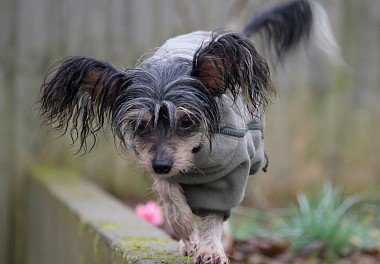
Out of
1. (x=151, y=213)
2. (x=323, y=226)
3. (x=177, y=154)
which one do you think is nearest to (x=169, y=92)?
(x=177, y=154)

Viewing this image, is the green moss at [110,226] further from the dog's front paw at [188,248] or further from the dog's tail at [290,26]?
the dog's tail at [290,26]

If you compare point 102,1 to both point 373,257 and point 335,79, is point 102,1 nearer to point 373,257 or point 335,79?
point 335,79

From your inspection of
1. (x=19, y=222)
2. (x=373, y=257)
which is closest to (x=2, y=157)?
(x=19, y=222)

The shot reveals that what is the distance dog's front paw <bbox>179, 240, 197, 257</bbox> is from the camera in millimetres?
3744

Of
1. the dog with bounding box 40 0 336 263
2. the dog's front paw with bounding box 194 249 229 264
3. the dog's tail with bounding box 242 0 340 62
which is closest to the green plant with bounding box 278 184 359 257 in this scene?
the dog's tail with bounding box 242 0 340 62

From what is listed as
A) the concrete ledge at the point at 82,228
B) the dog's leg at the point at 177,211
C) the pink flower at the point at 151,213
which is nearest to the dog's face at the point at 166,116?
the dog's leg at the point at 177,211

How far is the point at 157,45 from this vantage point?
22.8 ft

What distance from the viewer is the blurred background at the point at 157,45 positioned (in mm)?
6941

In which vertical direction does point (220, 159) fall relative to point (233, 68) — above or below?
below

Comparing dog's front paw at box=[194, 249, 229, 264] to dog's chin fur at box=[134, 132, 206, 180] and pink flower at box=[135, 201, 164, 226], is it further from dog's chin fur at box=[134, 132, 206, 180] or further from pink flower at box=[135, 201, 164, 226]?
pink flower at box=[135, 201, 164, 226]

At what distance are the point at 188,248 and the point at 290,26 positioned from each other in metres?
1.69

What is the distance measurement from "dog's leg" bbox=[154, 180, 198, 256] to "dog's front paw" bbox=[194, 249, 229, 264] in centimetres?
20

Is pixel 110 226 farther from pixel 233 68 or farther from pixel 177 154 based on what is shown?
pixel 233 68

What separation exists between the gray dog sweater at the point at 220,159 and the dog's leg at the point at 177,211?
50 mm
